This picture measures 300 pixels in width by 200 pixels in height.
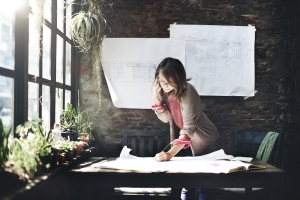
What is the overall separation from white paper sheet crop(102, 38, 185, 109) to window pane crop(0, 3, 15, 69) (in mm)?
2060

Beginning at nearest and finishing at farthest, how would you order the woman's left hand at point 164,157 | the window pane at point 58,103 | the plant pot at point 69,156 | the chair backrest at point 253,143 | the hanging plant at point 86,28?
the plant pot at point 69,156 < the woman's left hand at point 164,157 < the chair backrest at point 253,143 < the window pane at point 58,103 < the hanging plant at point 86,28

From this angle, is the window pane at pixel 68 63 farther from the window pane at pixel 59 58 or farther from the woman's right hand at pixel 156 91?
the woman's right hand at pixel 156 91

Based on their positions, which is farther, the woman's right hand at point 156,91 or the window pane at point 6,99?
the woman's right hand at point 156,91

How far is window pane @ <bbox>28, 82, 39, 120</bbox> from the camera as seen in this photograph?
8.34ft

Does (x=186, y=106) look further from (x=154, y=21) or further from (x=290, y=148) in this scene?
(x=290, y=148)

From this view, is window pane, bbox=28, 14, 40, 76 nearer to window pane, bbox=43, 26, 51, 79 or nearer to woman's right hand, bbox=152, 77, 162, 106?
window pane, bbox=43, 26, 51, 79

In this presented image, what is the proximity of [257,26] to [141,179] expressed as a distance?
2.94 metres

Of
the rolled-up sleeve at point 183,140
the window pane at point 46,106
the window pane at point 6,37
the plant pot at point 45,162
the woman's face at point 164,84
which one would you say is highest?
the window pane at point 6,37

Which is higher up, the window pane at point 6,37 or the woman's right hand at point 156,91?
the window pane at point 6,37

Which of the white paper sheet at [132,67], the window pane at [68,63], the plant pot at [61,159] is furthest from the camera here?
the white paper sheet at [132,67]

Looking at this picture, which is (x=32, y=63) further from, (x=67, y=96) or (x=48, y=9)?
(x=67, y=96)

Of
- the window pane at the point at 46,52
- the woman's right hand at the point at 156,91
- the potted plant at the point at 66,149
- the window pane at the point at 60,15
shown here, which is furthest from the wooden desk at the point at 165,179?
the window pane at the point at 60,15

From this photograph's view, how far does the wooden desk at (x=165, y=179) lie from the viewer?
84.2 inches

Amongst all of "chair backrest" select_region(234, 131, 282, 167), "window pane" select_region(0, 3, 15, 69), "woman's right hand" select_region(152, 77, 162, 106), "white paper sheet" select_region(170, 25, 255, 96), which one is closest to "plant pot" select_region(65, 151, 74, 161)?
"window pane" select_region(0, 3, 15, 69)
